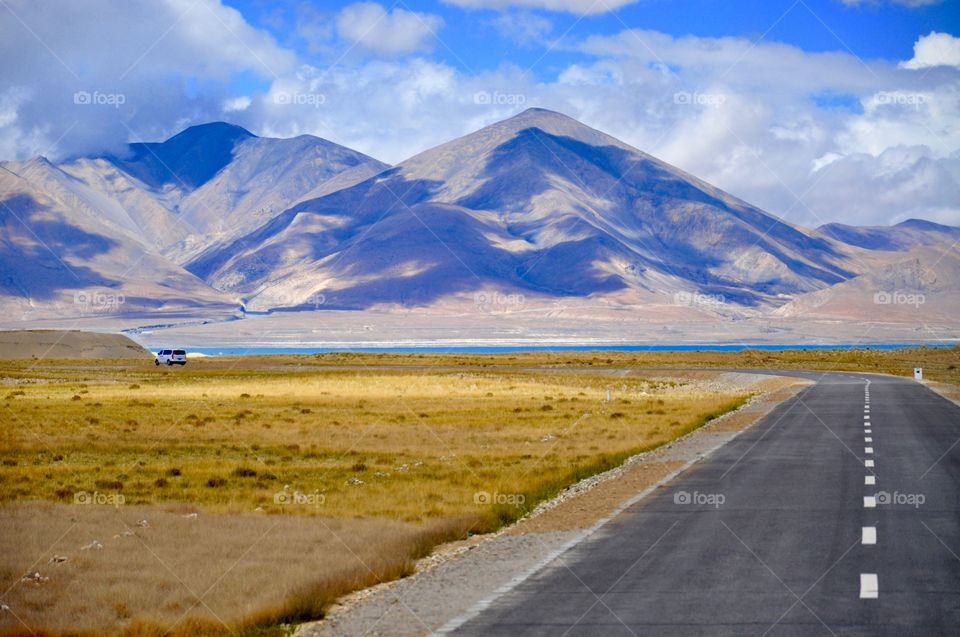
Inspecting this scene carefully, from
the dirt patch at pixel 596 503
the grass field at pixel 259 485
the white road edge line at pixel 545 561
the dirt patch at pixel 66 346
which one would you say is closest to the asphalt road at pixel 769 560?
the white road edge line at pixel 545 561

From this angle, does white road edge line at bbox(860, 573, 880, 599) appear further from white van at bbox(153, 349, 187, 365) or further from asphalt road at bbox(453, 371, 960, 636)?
white van at bbox(153, 349, 187, 365)

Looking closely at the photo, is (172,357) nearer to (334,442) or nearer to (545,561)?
(334,442)

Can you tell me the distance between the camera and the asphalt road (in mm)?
10891

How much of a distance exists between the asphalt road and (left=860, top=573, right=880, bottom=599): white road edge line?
0.07 feet

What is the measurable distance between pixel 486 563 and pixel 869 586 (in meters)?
4.93

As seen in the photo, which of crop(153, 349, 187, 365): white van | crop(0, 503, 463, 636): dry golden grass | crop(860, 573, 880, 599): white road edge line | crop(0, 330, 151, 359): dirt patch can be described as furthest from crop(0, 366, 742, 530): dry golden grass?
crop(0, 330, 151, 359): dirt patch

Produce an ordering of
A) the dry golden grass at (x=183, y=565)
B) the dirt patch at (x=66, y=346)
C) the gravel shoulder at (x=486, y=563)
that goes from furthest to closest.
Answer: the dirt patch at (x=66, y=346) < the dry golden grass at (x=183, y=565) < the gravel shoulder at (x=486, y=563)

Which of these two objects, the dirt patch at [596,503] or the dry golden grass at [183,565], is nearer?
the dry golden grass at [183,565]

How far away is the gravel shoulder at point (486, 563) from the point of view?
456 inches

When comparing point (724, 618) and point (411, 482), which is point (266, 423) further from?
point (724, 618)

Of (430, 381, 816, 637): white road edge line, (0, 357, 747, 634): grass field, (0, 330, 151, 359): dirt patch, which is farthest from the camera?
(0, 330, 151, 359): dirt patch

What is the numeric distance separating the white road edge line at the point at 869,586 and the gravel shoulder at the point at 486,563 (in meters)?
3.91

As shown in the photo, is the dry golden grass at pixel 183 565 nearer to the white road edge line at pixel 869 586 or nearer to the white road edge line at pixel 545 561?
the white road edge line at pixel 545 561

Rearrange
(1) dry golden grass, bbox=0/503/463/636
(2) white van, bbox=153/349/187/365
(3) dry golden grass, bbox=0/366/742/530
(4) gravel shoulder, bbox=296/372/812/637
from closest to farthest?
(4) gravel shoulder, bbox=296/372/812/637, (1) dry golden grass, bbox=0/503/463/636, (3) dry golden grass, bbox=0/366/742/530, (2) white van, bbox=153/349/187/365
